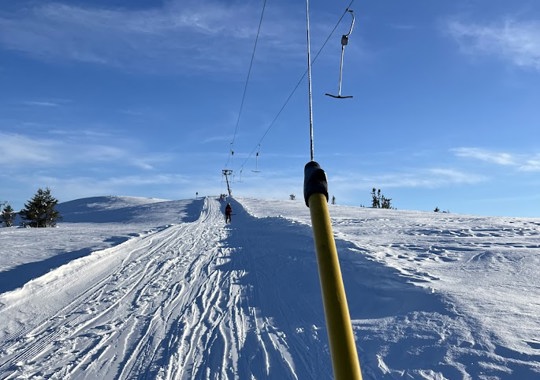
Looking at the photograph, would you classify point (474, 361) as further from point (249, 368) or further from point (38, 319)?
point (38, 319)

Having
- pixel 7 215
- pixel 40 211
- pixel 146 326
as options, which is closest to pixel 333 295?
pixel 146 326

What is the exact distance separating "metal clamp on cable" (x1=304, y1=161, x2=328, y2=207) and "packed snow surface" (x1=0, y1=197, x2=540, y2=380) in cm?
402

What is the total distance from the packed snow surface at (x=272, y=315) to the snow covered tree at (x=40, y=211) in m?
32.2

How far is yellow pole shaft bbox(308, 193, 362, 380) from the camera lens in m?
1.14

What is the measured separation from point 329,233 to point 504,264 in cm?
983

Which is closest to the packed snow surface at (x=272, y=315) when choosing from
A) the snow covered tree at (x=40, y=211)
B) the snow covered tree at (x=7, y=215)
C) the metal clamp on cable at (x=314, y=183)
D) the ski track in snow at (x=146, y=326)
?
the ski track in snow at (x=146, y=326)

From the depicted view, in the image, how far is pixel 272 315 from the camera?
7.35 metres

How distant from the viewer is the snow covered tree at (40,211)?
1656 inches

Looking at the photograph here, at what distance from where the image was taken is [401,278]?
8.57 meters

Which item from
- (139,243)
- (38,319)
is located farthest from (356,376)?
(139,243)

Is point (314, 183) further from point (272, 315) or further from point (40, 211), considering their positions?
point (40, 211)

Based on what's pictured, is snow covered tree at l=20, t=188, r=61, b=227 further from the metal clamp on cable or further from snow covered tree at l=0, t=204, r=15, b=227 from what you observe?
the metal clamp on cable

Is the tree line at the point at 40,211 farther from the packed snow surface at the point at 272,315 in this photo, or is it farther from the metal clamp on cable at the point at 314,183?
the metal clamp on cable at the point at 314,183

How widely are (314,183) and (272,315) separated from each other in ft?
20.6
